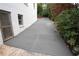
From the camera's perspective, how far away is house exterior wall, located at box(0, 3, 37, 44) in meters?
1.85

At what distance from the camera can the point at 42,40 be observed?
186 centimetres

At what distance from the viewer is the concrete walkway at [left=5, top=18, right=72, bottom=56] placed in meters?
1.77

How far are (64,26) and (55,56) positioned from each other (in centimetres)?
51

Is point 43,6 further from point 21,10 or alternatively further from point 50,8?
point 21,10

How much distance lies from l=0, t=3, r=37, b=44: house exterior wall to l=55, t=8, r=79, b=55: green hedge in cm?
50

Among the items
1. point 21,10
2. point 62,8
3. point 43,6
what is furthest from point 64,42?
point 21,10

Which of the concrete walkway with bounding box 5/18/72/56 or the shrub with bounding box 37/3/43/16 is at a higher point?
the shrub with bounding box 37/3/43/16

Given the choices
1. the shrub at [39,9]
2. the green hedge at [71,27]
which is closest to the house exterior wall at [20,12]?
the shrub at [39,9]

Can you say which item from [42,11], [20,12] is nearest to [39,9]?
[42,11]

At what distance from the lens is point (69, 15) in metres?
1.84

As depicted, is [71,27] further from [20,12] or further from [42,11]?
[20,12]

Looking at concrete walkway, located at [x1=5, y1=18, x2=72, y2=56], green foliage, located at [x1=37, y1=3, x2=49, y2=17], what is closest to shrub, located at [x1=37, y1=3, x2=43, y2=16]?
green foliage, located at [x1=37, y1=3, x2=49, y2=17]

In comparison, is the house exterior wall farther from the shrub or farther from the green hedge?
the green hedge

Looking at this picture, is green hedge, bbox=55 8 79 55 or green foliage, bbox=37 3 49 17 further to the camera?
green foliage, bbox=37 3 49 17
